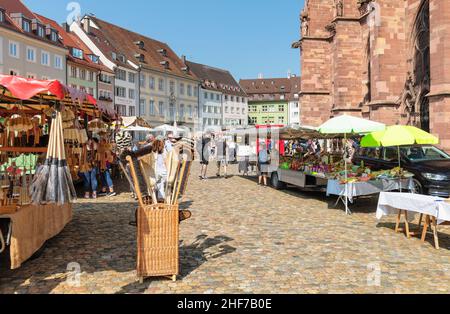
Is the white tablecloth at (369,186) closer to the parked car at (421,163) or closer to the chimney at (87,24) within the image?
the parked car at (421,163)

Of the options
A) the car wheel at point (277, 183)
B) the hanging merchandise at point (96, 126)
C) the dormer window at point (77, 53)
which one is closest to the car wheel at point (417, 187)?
the car wheel at point (277, 183)

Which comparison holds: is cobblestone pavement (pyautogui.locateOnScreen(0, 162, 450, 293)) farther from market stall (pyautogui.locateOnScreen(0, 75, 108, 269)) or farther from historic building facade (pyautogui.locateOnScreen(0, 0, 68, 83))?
historic building facade (pyautogui.locateOnScreen(0, 0, 68, 83))

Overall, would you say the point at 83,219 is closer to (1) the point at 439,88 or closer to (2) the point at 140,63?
(1) the point at 439,88

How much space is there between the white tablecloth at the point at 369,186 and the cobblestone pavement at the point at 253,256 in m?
0.53

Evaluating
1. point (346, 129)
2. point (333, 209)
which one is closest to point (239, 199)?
point (333, 209)

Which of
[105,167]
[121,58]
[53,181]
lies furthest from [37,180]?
[121,58]

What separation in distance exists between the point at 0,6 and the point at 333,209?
38.7 meters

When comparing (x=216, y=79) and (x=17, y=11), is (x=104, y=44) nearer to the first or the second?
(x=17, y=11)

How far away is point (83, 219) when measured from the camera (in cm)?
912

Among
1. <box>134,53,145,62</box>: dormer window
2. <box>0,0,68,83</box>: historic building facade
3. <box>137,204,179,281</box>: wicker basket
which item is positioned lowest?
<box>137,204,179,281</box>: wicker basket

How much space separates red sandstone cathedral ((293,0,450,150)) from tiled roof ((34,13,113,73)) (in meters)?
24.5

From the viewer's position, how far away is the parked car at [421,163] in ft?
37.9

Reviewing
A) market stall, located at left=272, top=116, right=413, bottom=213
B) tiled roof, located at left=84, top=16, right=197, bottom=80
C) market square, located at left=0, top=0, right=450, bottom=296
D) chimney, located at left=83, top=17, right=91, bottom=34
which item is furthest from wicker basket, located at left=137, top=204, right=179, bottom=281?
chimney, located at left=83, top=17, right=91, bottom=34

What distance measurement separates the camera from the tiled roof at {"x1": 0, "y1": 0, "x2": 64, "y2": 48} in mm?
37906
